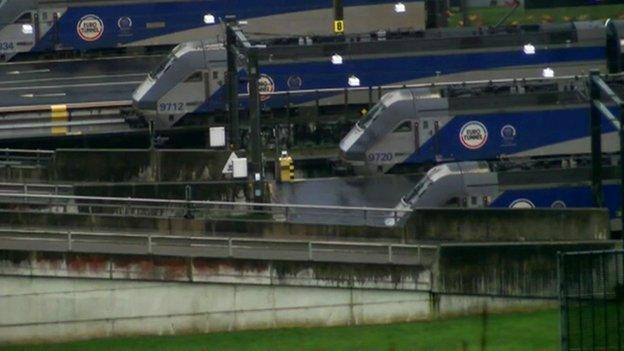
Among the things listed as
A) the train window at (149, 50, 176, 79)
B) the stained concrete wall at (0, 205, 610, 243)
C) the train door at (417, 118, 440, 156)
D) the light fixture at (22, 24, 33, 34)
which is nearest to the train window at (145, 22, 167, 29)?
the light fixture at (22, 24, 33, 34)

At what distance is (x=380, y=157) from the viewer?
42781 millimetres

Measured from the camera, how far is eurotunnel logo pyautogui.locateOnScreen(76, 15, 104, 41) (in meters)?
51.7

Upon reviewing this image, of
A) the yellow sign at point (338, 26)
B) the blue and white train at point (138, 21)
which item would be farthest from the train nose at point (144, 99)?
the blue and white train at point (138, 21)

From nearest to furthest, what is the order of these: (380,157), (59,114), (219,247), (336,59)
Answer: (219,247) < (380,157) < (59,114) < (336,59)

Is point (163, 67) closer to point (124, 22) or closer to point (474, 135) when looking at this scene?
point (124, 22)

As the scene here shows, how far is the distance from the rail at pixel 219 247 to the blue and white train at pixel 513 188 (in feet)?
19.5

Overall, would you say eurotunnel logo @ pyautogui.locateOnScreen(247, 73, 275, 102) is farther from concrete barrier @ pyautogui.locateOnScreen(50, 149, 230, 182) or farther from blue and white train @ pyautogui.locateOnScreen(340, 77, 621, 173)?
concrete barrier @ pyautogui.locateOnScreen(50, 149, 230, 182)

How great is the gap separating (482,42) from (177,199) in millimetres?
12371

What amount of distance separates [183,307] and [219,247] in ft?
3.75

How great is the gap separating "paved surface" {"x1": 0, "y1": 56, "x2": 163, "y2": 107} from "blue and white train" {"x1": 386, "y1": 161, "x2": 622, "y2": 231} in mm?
12019

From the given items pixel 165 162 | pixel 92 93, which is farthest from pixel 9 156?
pixel 92 93

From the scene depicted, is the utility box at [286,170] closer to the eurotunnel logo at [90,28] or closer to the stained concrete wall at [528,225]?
the stained concrete wall at [528,225]

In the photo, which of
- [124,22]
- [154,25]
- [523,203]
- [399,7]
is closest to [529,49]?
[399,7]

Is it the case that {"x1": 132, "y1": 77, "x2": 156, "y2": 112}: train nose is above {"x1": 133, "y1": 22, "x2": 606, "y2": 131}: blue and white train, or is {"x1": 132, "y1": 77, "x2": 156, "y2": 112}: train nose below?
below
